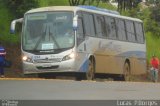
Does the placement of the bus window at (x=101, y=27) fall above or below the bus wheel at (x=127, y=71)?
above

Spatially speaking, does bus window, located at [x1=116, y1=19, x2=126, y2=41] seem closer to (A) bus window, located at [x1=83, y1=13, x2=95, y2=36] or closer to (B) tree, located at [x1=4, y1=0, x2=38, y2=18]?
(A) bus window, located at [x1=83, y1=13, x2=95, y2=36]

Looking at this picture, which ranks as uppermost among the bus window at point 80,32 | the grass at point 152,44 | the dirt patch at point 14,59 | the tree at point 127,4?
the bus window at point 80,32

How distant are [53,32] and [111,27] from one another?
12.0 feet

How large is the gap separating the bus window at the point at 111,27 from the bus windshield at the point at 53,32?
2925 millimetres

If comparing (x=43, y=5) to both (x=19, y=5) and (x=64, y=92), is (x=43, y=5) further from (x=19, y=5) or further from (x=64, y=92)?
(x=64, y=92)

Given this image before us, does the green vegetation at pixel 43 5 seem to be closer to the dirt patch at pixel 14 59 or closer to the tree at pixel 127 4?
the tree at pixel 127 4

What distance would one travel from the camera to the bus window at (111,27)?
24.1m

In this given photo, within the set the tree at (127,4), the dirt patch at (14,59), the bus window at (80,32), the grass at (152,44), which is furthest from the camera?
the grass at (152,44)

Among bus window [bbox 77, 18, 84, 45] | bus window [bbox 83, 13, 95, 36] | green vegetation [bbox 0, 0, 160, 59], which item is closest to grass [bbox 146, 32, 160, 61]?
green vegetation [bbox 0, 0, 160, 59]

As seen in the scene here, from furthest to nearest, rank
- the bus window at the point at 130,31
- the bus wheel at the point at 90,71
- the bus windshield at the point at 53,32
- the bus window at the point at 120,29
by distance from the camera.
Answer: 1. the bus window at the point at 130,31
2. the bus window at the point at 120,29
3. the bus wheel at the point at 90,71
4. the bus windshield at the point at 53,32

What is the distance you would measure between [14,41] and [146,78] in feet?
31.9

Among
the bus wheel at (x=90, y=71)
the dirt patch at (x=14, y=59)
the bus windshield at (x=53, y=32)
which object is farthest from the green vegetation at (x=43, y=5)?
the bus wheel at (x=90, y=71)

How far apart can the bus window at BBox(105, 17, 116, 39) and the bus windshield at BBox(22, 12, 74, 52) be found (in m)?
2.93

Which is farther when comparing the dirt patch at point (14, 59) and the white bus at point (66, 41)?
the dirt patch at point (14, 59)
